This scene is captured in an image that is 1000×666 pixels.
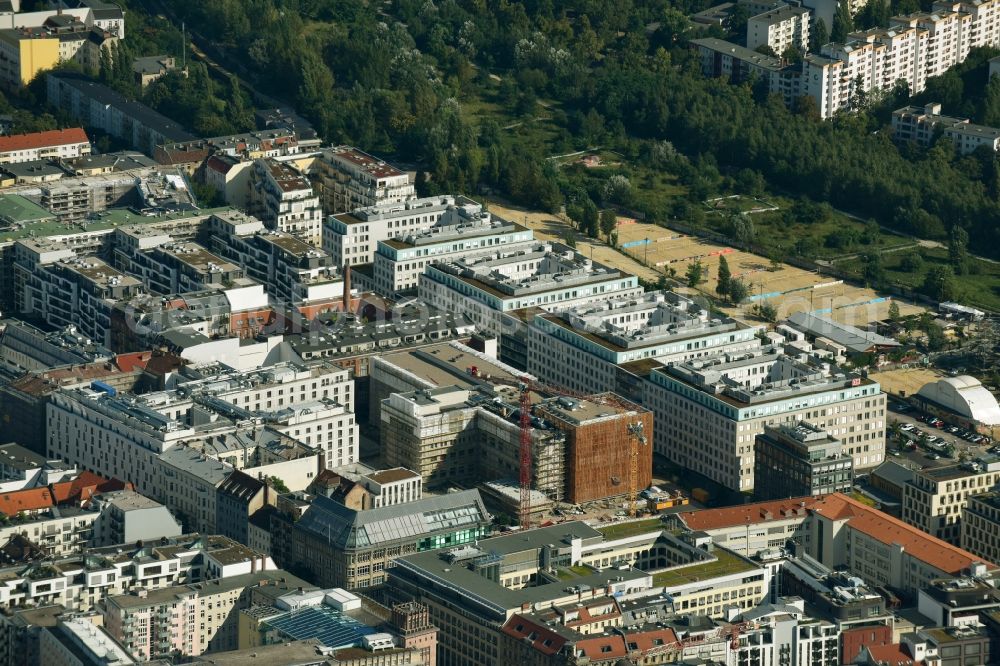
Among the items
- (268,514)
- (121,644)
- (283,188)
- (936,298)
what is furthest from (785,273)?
(121,644)

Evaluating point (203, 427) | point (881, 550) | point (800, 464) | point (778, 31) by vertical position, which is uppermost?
point (778, 31)

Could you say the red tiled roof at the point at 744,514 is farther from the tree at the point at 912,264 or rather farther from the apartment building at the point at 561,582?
the tree at the point at 912,264

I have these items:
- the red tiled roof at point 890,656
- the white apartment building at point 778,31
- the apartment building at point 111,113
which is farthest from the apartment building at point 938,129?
the red tiled roof at point 890,656

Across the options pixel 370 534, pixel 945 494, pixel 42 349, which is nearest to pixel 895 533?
pixel 945 494

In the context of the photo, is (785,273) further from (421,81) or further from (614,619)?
(614,619)

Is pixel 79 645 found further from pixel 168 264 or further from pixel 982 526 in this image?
pixel 168 264
